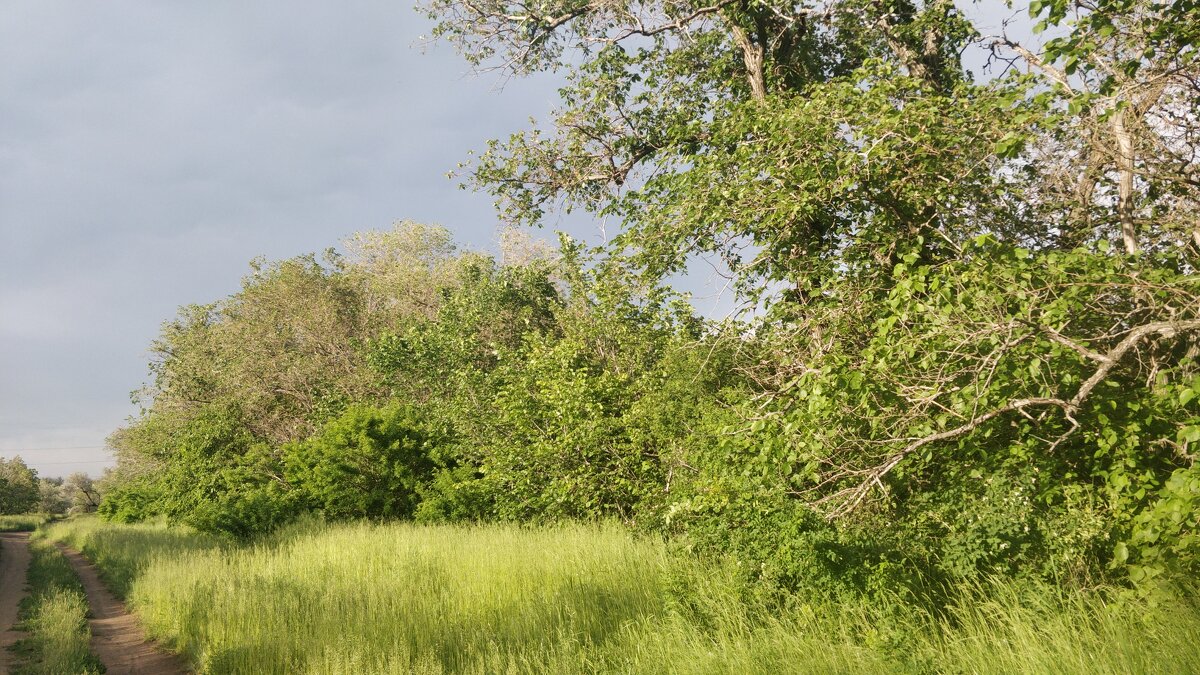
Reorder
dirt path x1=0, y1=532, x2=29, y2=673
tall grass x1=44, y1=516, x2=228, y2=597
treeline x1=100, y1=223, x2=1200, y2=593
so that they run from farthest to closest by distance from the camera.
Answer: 1. tall grass x1=44, y1=516, x2=228, y2=597
2. dirt path x1=0, y1=532, x2=29, y2=673
3. treeline x1=100, y1=223, x2=1200, y2=593

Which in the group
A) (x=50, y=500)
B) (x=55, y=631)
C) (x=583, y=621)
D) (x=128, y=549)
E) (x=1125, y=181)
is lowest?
(x=583, y=621)

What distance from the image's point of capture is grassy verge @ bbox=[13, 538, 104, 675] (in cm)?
838

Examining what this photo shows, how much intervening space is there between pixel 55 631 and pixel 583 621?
8.34 m

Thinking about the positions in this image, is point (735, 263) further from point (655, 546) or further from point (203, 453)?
point (203, 453)

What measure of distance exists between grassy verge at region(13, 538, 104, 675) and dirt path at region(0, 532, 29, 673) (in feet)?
0.53

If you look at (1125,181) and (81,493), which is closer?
(1125,181)

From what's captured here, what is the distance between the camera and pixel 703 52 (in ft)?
44.1

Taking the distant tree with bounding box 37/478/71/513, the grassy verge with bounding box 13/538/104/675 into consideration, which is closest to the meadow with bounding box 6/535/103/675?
the grassy verge with bounding box 13/538/104/675

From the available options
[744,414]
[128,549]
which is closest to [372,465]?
[128,549]

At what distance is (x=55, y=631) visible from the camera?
32.7ft

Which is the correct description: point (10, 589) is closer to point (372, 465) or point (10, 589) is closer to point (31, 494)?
point (372, 465)

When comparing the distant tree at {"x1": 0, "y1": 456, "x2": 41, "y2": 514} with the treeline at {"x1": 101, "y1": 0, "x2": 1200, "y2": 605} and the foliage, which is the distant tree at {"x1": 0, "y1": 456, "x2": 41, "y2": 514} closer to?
the foliage

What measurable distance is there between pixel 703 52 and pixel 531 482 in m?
10.6

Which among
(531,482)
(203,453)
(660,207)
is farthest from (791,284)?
(203,453)
